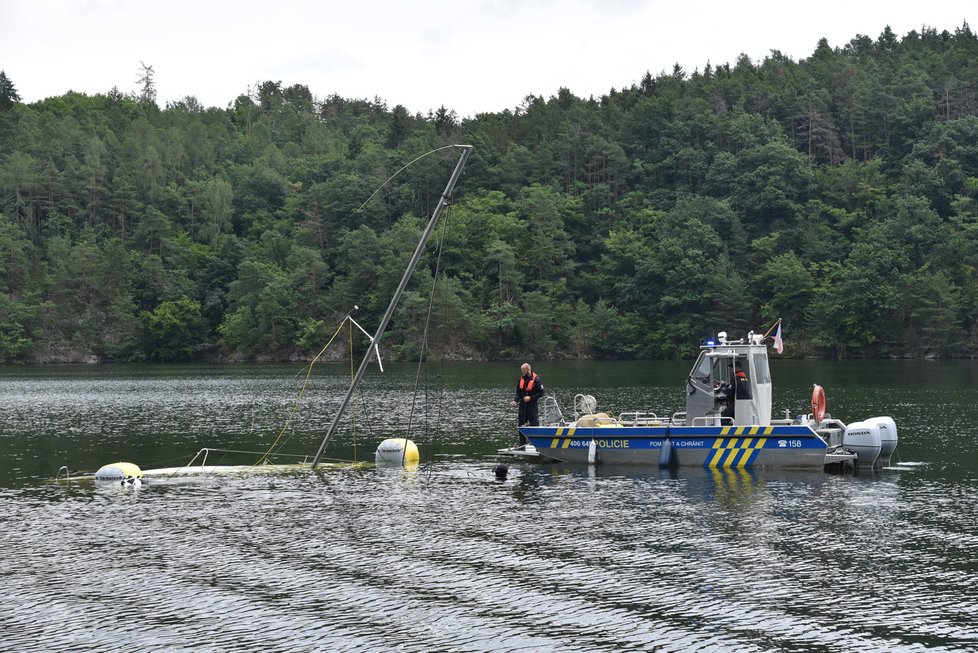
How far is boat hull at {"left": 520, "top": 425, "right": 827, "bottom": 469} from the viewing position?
33656mm

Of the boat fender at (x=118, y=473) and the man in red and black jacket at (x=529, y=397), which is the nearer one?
the boat fender at (x=118, y=473)

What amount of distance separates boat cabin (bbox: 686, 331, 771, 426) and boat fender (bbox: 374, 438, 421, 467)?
348 inches

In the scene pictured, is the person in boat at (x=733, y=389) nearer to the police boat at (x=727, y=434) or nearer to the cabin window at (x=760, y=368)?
the police boat at (x=727, y=434)

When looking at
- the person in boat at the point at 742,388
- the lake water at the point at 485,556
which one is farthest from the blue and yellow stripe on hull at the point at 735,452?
the person in boat at the point at 742,388

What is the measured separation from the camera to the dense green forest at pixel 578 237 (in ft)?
446

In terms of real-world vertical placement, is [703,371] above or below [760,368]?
below

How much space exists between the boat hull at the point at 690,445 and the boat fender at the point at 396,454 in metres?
3.77

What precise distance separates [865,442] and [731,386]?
4.13 m

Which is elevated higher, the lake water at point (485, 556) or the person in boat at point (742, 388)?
the person in boat at point (742, 388)

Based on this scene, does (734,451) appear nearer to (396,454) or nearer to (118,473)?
(396,454)

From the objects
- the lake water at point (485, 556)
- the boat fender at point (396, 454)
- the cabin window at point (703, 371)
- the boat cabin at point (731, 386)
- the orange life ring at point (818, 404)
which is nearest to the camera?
the lake water at point (485, 556)

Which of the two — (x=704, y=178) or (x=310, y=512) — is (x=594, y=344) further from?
(x=310, y=512)

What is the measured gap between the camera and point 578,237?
16412 centimetres

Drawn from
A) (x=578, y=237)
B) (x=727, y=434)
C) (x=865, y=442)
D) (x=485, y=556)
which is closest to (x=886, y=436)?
(x=865, y=442)
